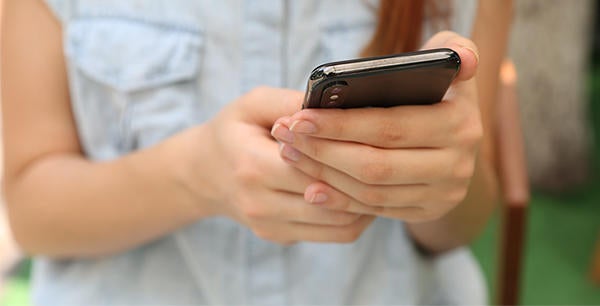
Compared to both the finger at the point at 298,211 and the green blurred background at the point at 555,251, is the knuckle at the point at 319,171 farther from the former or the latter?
the green blurred background at the point at 555,251

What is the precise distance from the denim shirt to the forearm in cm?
4

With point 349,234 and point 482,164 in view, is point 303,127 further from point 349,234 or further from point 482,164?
point 482,164

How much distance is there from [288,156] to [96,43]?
28 centimetres

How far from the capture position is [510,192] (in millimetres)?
863

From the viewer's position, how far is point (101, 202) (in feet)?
2.07

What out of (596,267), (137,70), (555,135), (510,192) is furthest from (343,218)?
(555,135)

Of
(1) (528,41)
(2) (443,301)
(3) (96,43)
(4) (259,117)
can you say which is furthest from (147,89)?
(1) (528,41)

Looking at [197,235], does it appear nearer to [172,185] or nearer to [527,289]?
[172,185]

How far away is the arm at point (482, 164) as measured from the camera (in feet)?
2.14

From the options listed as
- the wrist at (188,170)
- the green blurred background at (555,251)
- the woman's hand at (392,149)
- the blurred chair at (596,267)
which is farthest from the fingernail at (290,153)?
the blurred chair at (596,267)

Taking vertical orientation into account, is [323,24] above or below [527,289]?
above

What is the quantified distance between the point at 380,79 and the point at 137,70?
0.32 metres

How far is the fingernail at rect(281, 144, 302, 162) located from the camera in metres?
0.45

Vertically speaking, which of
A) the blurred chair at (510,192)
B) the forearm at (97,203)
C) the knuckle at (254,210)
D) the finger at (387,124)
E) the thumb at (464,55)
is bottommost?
the blurred chair at (510,192)
